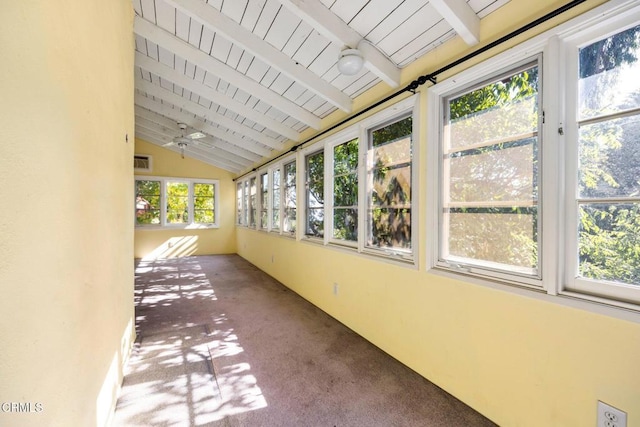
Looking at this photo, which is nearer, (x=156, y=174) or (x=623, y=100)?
(x=623, y=100)

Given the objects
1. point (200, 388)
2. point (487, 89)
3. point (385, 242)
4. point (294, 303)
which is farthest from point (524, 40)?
point (294, 303)

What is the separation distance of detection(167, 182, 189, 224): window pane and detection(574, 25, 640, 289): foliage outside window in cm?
786

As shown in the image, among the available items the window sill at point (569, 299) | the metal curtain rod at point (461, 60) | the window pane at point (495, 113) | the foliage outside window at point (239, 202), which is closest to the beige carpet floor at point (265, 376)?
the window sill at point (569, 299)

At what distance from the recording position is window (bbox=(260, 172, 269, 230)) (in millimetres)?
5625

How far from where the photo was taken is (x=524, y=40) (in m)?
1.48

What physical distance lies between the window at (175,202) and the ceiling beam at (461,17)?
7.24 meters

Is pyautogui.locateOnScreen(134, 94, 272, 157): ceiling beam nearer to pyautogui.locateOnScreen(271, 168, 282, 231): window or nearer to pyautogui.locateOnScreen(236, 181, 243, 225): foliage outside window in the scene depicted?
pyautogui.locateOnScreen(271, 168, 282, 231): window

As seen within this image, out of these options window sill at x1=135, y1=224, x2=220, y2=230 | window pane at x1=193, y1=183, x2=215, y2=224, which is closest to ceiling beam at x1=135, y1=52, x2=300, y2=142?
window pane at x1=193, y1=183, x2=215, y2=224

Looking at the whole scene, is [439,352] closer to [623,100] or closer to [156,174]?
[623,100]

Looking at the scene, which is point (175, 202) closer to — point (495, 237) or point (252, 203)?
point (252, 203)

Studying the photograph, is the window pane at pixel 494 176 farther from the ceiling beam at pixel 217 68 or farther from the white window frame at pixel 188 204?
the white window frame at pixel 188 204

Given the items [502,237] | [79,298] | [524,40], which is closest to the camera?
[79,298]

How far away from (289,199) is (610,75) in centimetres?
385

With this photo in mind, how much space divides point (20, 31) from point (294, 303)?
3468 mm
